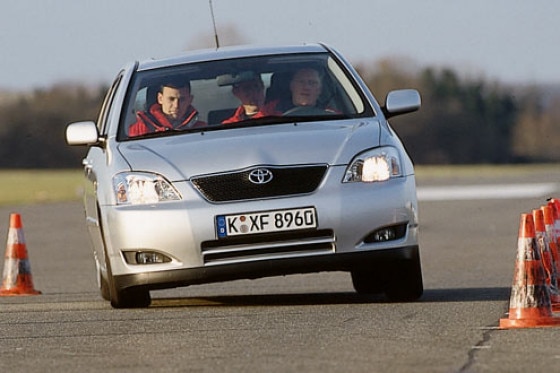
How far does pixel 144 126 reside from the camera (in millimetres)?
10250

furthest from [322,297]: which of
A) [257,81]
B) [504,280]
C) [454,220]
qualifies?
[454,220]

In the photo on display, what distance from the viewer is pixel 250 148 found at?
31.4 feet

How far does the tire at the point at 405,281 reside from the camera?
32.3ft

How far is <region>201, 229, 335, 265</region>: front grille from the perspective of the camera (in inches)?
369

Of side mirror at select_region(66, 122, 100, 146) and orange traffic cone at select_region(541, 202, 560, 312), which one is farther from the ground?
side mirror at select_region(66, 122, 100, 146)

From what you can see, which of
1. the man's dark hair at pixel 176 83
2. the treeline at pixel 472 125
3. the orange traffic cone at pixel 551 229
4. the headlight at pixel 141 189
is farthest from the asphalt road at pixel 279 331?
the treeline at pixel 472 125

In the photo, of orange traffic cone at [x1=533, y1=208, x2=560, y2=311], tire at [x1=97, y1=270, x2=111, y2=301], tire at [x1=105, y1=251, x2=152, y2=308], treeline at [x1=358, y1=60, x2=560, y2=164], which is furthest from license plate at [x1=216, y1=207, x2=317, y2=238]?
treeline at [x1=358, y1=60, x2=560, y2=164]

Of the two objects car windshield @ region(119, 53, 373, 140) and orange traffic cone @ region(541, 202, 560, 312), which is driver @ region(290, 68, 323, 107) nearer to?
car windshield @ region(119, 53, 373, 140)

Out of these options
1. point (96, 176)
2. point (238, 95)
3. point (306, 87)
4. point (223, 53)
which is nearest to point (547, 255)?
point (306, 87)

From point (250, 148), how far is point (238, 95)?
3.04 ft

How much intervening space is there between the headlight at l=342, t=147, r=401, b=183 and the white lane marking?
25.4 meters

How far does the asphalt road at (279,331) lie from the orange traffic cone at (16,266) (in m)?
0.38

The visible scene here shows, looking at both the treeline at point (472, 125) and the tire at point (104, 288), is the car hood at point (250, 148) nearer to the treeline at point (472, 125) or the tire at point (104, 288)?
the tire at point (104, 288)

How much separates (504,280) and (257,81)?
379 cm
